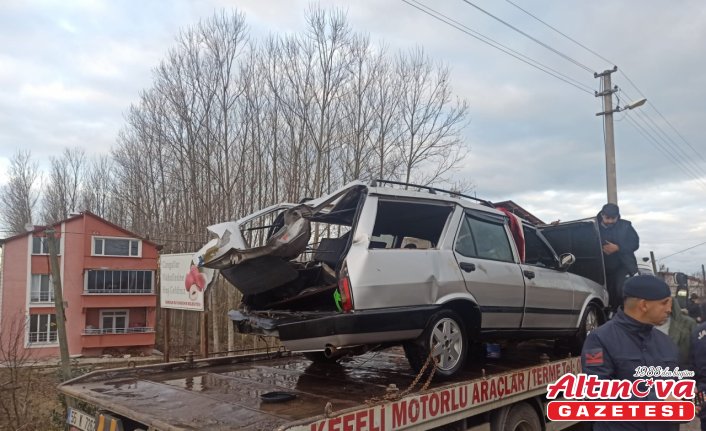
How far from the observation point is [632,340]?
2.81 m

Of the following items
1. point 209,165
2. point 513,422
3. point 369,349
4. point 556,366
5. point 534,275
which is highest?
point 209,165

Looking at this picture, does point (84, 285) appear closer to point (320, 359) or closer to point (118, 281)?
point (118, 281)

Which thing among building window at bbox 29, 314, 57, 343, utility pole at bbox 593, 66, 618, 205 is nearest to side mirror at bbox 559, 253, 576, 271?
utility pole at bbox 593, 66, 618, 205

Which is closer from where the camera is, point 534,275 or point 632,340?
point 632,340

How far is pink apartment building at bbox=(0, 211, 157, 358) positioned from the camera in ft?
112

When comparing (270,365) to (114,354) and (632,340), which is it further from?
(114,354)

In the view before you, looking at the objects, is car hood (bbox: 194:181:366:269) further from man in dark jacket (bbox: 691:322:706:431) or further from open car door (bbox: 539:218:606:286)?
open car door (bbox: 539:218:606:286)

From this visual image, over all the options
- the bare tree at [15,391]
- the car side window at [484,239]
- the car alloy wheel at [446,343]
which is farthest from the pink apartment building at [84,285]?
the car alloy wheel at [446,343]

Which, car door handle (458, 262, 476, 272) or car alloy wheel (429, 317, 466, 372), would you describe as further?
car door handle (458, 262, 476, 272)

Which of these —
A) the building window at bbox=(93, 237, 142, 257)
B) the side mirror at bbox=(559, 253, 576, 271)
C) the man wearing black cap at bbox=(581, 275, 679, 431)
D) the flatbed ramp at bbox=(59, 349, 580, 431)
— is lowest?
the flatbed ramp at bbox=(59, 349, 580, 431)

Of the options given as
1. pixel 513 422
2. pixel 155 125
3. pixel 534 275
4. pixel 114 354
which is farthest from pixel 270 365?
pixel 114 354

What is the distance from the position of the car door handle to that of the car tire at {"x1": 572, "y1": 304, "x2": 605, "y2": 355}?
2.35 metres

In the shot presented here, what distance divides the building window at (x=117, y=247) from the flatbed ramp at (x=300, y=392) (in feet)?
108

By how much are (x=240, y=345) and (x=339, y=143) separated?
1081 cm
